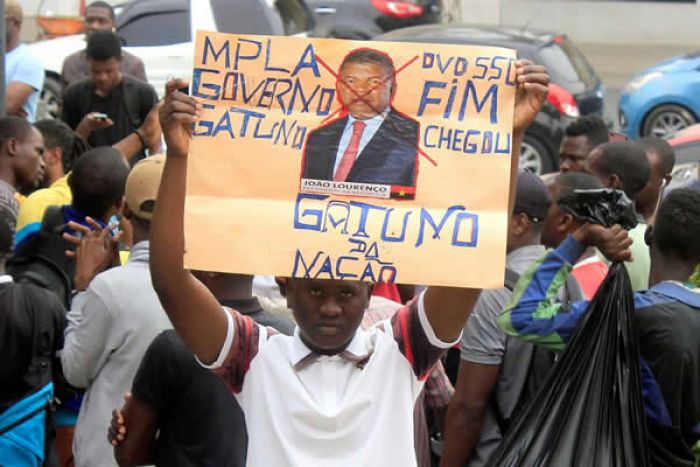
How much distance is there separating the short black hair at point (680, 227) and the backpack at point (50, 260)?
90.9 inches

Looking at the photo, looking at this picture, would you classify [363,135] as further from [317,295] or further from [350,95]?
[317,295]

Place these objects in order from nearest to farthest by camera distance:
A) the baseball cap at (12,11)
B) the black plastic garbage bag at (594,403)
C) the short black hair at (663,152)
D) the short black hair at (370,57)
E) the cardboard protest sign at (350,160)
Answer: the cardboard protest sign at (350,160), the short black hair at (370,57), the black plastic garbage bag at (594,403), the short black hair at (663,152), the baseball cap at (12,11)

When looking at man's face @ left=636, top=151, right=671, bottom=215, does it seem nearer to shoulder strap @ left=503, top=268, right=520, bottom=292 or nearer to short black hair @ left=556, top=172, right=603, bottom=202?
short black hair @ left=556, top=172, right=603, bottom=202

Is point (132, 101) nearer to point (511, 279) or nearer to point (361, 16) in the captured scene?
point (511, 279)

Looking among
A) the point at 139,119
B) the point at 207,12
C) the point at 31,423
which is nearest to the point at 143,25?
the point at 207,12

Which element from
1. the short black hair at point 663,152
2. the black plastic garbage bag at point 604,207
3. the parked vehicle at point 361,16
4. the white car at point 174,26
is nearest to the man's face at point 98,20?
the white car at point 174,26

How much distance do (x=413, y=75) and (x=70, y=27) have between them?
49.6 ft

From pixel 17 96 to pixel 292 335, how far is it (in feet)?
18.8

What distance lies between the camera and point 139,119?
9578mm

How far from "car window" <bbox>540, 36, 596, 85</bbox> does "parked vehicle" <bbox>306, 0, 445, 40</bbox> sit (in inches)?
96.8

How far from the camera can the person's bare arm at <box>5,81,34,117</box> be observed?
955 centimetres

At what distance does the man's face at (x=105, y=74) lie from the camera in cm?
968

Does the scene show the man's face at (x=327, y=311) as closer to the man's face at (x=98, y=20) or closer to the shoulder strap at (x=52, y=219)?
the shoulder strap at (x=52, y=219)

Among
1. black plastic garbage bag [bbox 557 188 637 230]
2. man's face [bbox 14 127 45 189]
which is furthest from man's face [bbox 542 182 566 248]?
man's face [bbox 14 127 45 189]
